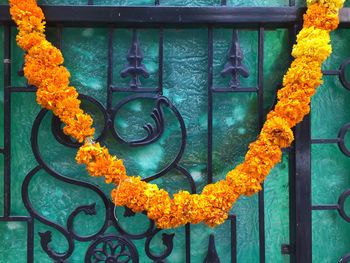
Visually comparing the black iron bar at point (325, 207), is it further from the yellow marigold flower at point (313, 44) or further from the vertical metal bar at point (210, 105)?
the yellow marigold flower at point (313, 44)

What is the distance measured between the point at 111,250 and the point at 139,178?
13.2 inches

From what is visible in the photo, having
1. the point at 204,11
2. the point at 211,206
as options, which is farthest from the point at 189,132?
the point at 204,11

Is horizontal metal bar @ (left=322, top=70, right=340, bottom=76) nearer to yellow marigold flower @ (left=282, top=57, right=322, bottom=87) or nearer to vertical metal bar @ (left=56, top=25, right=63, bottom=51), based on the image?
yellow marigold flower @ (left=282, top=57, right=322, bottom=87)

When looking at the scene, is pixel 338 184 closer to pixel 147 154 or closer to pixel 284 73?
pixel 284 73

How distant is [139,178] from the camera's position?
1.89 meters

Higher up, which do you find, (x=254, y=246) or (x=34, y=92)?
(x=34, y=92)

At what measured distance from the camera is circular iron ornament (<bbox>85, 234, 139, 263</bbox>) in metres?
2.01

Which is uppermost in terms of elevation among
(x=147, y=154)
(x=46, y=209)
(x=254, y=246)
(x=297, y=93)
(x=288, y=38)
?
(x=288, y=38)

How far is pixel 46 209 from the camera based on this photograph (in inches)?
80.5

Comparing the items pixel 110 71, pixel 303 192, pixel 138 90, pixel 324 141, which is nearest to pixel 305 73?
pixel 324 141

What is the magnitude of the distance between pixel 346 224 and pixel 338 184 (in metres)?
0.17

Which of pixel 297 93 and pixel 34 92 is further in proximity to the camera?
pixel 34 92

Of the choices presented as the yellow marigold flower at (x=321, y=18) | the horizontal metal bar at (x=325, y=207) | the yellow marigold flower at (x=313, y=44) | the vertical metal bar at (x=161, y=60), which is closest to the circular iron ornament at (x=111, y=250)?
the vertical metal bar at (x=161, y=60)

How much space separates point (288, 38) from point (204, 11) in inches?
14.3
